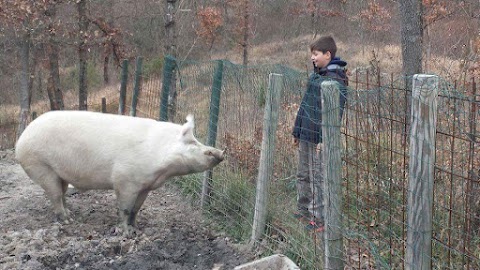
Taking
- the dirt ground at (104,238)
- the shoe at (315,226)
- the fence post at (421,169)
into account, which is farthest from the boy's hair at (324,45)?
the fence post at (421,169)

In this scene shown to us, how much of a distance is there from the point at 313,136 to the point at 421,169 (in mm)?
1879

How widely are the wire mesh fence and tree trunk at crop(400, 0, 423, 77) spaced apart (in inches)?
123

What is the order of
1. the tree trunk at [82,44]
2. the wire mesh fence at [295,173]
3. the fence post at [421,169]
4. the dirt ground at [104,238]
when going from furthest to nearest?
the tree trunk at [82,44] < the dirt ground at [104,238] < the wire mesh fence at [295,173] < the fence post at [421,169]

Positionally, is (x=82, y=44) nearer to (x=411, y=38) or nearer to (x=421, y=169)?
(x=411, y=38)

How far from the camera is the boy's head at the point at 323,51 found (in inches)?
217

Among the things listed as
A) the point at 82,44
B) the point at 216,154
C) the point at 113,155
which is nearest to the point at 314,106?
the point at 216,154

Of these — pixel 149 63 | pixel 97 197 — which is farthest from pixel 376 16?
pixel 97 197

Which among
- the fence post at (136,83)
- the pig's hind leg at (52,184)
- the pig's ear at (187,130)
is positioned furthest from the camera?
the fence post at (136,83)

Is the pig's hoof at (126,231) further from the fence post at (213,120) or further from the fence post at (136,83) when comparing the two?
the fence post at (136,83)

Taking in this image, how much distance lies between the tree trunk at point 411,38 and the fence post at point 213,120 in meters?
4.10

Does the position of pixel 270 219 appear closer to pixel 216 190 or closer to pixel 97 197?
pixel 216 190

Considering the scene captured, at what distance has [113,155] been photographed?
238 inches

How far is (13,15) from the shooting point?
A: 13.8m

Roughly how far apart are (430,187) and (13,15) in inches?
486
